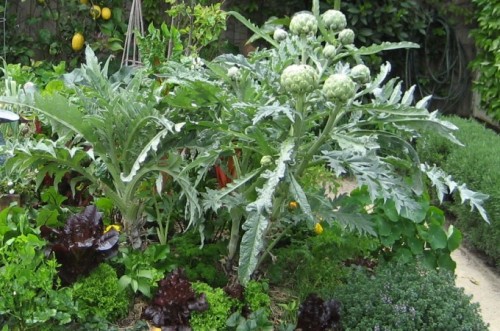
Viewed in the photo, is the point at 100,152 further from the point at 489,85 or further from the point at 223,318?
the point at 489,85

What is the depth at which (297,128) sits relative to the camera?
2.96 meters

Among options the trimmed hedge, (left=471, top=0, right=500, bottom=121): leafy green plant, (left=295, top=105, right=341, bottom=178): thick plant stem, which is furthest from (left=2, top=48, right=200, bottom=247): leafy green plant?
(left=471, top=0, right=500, bottom=121): leafy green plant

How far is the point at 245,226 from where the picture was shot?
2.81m

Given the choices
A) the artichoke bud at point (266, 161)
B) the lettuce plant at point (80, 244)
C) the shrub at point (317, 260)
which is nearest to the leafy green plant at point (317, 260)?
the shrub at point (317, 260)

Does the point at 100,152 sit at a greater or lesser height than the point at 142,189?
greater

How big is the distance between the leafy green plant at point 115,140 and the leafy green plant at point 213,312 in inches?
12.0

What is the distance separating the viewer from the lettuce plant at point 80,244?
10.0 ft

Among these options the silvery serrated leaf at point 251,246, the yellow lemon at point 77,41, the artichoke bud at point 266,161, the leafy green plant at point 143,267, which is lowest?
the yellow lemon at point 77,41

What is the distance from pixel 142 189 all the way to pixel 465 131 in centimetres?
385

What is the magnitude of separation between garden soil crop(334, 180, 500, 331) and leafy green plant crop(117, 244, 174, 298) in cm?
162

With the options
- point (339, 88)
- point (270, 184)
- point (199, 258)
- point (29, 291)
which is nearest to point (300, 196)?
point (270, 184)

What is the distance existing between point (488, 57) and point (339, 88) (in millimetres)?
5899

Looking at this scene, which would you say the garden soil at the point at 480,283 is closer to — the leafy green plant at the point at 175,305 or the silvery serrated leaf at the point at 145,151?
the leafy green plant at the point at 175,305

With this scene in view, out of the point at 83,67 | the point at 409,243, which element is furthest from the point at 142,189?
the point at 409,243
